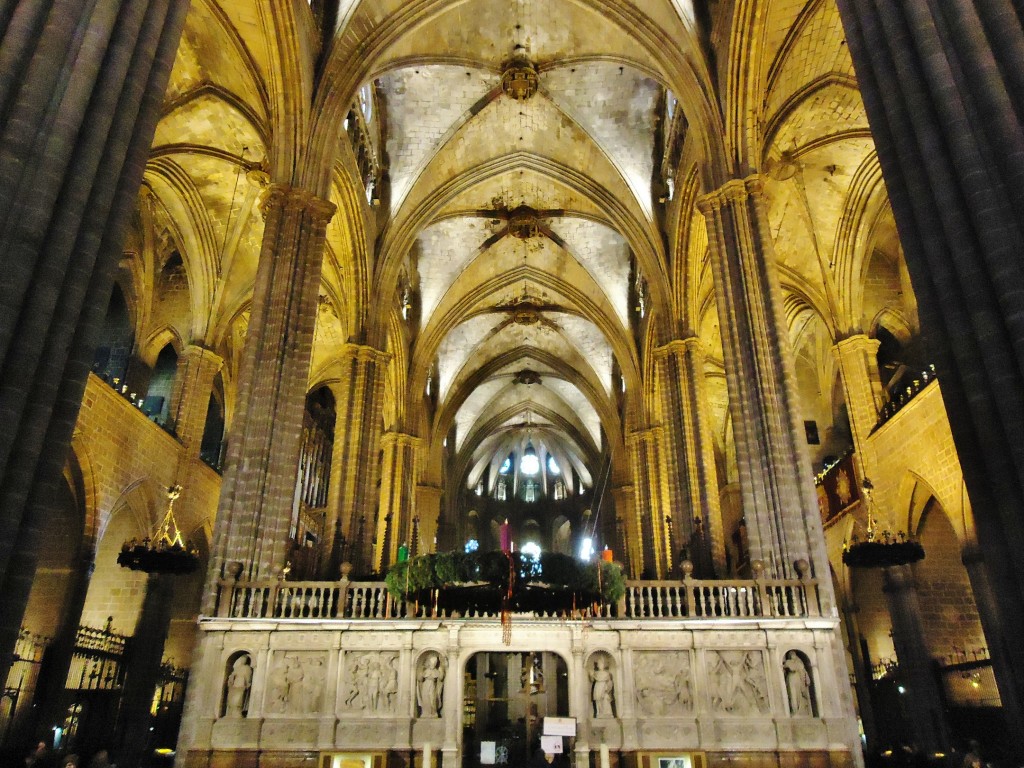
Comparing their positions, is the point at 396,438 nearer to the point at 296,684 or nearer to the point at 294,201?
the point at 294,201

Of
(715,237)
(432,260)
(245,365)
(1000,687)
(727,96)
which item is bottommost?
(1000,687)

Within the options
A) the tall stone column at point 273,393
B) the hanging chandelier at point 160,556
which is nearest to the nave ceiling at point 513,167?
the tall stone column at point 273,393

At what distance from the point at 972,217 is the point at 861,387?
1329 cm

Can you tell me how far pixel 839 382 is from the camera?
74.1 ft

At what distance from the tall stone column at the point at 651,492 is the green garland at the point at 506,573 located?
12.6 meters

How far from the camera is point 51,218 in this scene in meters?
5.90

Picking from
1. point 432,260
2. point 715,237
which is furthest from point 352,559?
point 432,260

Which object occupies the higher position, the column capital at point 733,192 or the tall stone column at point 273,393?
the column capital at point 733,192

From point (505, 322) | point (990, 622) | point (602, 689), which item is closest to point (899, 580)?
point (990, 622)

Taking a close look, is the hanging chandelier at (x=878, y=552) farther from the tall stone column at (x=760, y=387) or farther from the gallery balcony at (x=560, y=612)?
the gallery balcony at (x=560, y=612)

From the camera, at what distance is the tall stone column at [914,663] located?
14.6 m

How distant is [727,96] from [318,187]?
8182 mm

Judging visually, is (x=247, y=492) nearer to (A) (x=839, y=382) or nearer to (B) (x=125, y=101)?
(B) (x=125, y=101)

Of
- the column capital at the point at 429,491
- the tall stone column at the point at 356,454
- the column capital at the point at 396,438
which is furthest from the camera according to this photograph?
the column capital at the point at 429,491
